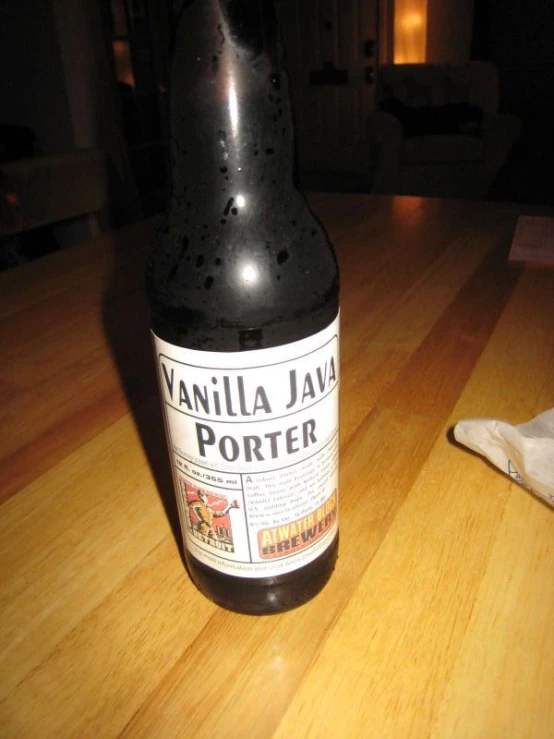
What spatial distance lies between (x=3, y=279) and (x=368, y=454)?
0.79 meters

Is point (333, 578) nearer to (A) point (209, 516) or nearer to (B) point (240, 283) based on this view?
(A) point (209, 516)

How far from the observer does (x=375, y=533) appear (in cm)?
48

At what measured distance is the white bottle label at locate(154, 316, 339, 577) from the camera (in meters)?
0.34

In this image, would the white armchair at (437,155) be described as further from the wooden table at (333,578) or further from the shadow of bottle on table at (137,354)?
the wooden table at (333,578)

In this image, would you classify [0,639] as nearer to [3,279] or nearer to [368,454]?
[368,454]

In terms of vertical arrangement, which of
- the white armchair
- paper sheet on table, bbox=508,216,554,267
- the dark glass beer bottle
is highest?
the dark glass beer bottle

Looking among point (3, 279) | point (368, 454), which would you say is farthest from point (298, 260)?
point (3, 279)

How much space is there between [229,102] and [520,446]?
1.16 feet

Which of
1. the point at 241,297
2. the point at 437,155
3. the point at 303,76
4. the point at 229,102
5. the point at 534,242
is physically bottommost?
the point at 437,155

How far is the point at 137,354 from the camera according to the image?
2.55 ft

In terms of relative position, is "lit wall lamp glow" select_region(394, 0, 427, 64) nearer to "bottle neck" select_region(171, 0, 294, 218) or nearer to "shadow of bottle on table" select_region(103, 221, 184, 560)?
"shadow of bottle on table" select_region(103, 221, 184, 560)

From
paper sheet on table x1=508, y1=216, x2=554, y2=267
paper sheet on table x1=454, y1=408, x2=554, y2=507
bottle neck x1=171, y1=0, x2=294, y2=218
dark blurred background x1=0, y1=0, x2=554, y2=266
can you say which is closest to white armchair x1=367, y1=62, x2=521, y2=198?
dark blurred background x1=0, y1=0, x2=554, y2=266

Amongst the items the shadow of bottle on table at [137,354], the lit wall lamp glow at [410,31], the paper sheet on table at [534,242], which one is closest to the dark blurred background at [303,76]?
the lit wall lamp glow at [410,31]

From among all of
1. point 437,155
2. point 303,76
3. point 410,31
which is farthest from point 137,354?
point 410,31
